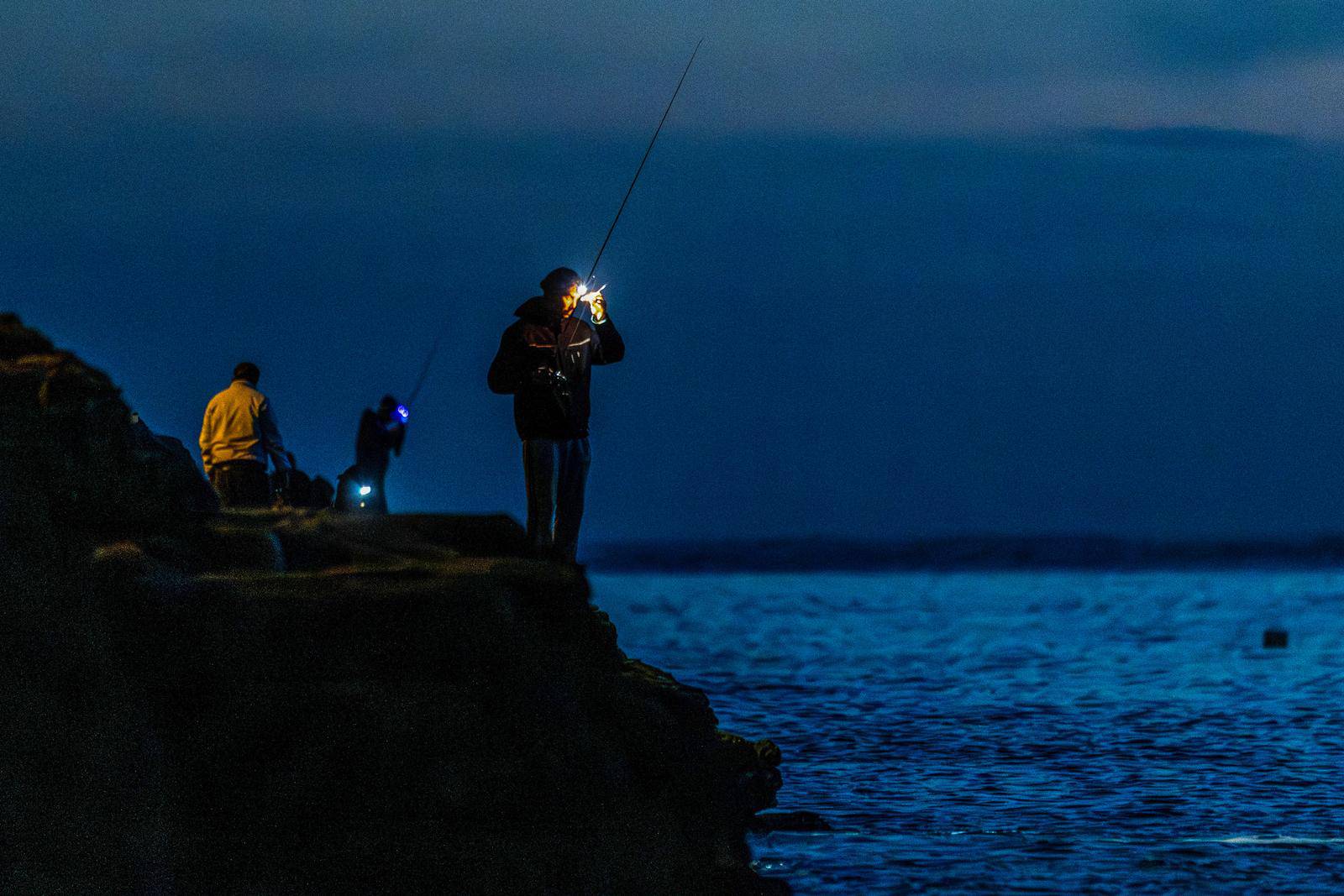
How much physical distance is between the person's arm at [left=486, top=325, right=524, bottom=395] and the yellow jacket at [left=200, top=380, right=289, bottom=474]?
3105 millimetres

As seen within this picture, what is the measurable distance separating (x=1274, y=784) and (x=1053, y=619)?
1016 inches

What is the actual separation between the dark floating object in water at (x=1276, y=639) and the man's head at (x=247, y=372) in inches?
856

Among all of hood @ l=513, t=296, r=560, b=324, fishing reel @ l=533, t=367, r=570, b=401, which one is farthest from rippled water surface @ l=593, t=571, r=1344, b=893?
hood @ l=513, t=296, r=560, b=324

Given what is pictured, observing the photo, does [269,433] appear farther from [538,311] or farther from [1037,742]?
[1037,742]

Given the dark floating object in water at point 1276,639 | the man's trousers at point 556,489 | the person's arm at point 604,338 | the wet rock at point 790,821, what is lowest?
the wet rock at point 790,821

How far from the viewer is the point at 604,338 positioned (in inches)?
352

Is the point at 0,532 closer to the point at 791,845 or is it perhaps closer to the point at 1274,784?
the point at 791,845

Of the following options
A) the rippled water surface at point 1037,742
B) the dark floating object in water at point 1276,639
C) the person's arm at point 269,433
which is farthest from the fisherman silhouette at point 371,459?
the dark floating object in water at point 1276,639

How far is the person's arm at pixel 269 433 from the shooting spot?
11305 millimetres

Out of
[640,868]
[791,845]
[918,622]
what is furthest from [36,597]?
[918,622]

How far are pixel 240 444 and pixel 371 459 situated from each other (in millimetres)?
2212

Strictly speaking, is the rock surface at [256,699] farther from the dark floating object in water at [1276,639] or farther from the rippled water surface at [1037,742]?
the dark floating object in water at [1276,639]

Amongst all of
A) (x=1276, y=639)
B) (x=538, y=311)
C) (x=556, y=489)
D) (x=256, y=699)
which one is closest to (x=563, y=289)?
(x=538, y=311)

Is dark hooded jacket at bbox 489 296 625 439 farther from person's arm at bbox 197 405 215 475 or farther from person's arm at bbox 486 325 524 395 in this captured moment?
person's arm at bbox 197 405 215 475
